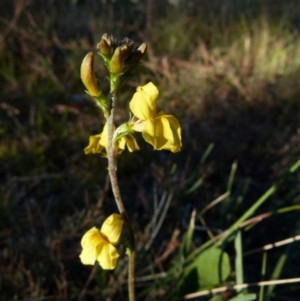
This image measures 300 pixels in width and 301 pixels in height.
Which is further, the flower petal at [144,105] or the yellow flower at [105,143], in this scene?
the yellow flower at [105,143]

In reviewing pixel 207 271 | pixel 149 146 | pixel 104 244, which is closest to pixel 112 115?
pixel 104 244

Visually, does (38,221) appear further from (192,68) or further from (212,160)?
(192,68)

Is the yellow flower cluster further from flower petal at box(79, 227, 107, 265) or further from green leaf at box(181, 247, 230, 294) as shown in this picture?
green leaf at box(181, 247, 230, 294)

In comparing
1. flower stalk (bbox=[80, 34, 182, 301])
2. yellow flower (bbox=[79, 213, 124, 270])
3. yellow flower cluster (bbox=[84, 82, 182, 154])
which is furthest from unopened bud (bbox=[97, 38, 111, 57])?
yellow flower (bbox=[79, 213, 124, 270])

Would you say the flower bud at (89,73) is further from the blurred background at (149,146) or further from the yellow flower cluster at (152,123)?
the blurred background at (149,146)

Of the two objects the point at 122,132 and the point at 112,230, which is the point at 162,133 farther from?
the point at 112,230

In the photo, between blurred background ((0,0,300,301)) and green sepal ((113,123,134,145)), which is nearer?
green sepal ((113,123,134,145))

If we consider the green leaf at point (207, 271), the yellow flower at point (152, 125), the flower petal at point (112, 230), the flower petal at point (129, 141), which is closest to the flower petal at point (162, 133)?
the yellow flower at point (152, 125)
